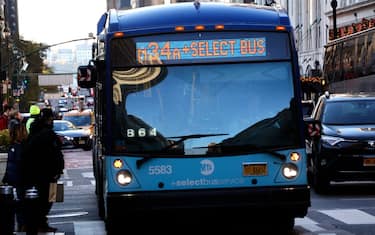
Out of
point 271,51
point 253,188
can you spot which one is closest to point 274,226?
point 253,188

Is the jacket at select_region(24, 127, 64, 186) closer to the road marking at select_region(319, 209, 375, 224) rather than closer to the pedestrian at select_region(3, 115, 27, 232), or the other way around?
the pedestrian at select_region(3, 115, 27, 232)

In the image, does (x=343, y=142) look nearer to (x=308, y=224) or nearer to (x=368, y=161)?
(x=368, y=161)

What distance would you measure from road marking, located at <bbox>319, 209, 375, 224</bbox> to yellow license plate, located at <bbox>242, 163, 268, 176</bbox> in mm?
2392

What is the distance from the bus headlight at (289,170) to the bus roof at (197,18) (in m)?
1.64

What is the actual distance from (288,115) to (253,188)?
95cm

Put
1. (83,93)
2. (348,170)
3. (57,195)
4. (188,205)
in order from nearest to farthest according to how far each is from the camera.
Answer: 1. (188,205)
2. (57,195)
3. (348,170)
4. (83,93)

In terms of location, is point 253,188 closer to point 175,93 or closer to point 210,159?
point 210,159

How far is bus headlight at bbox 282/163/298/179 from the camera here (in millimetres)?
10727

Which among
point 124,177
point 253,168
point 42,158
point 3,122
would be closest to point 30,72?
point 3,122

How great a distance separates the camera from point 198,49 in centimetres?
1084

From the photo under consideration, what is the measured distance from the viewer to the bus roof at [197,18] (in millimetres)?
10891

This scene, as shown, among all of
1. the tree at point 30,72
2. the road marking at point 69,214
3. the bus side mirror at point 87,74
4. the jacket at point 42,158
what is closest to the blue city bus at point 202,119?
the bus side mirror at point 87,74

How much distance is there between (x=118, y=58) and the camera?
35.4 ft

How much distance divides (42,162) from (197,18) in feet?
Answer: 8.77
